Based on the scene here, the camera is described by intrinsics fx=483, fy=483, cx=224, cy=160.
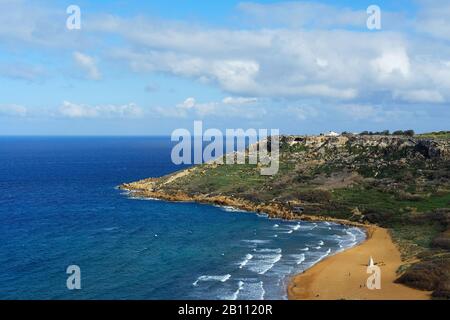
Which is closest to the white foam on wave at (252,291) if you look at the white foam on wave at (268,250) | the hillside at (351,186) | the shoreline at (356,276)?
the shoreline at (356,276)

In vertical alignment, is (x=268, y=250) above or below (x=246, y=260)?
above

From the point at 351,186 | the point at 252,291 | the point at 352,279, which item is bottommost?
the point at 252,291

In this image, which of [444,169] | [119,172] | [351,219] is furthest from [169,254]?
[119,172]

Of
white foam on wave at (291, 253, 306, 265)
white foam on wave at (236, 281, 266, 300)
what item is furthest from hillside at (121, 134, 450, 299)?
white foam on wave at (236, 281, 266, 300)
